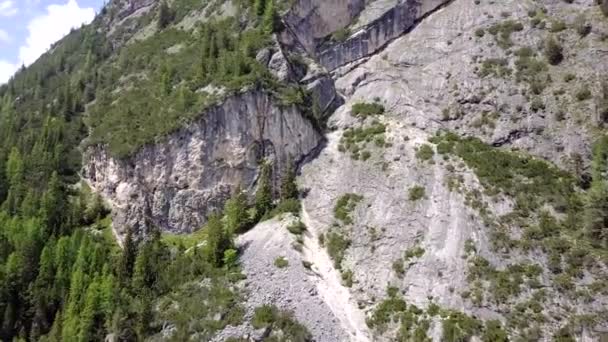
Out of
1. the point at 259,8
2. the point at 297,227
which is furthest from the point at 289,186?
the point at 259,8

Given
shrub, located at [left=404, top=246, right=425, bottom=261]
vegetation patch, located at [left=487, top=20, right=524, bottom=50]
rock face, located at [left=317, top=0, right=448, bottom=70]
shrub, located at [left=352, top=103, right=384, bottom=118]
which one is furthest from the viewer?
rock face, located at [left=317, top=0, right=448, bottom=70]

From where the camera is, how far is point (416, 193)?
67.0 meters

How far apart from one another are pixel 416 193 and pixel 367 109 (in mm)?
21486

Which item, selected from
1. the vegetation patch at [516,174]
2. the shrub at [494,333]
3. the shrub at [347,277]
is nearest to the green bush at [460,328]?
the shrub at [494,333]

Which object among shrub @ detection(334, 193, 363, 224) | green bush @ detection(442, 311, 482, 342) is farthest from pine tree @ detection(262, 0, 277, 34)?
green bush @ detection(442, 311, 482, 342)

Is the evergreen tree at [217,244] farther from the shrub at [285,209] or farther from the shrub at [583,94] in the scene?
the shrub at [583,94]

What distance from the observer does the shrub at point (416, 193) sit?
66562 millimetres

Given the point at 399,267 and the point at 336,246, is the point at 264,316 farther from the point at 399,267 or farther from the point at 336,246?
the point at 399,267

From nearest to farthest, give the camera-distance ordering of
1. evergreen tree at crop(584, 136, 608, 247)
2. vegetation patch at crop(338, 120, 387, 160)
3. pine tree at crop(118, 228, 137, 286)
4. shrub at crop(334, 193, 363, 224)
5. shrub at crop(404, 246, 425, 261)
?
evergreen tree at crop(584, 136, 608, 247)
shrub at crop(404, 246, 425, 261)
pine tree at crop(118, 228, 137, 286)
shrub at crop(334, 193, 363, 224)
vegetation patch at crop(338, 120, 387, 160)

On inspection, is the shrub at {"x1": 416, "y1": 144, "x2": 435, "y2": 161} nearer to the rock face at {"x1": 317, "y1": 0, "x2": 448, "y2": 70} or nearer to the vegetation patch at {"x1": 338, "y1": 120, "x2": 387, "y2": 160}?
the vegetation patch at {"x1": 338, "y1": 120, "x2": 387, "y2": 160}

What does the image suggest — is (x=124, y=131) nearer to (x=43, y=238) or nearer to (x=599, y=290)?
(x=43, y=238)

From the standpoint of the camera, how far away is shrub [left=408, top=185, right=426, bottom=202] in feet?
218

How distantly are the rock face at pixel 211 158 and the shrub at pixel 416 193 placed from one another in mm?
19425

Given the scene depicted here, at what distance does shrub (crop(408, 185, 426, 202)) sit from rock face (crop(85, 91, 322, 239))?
63.7ft
